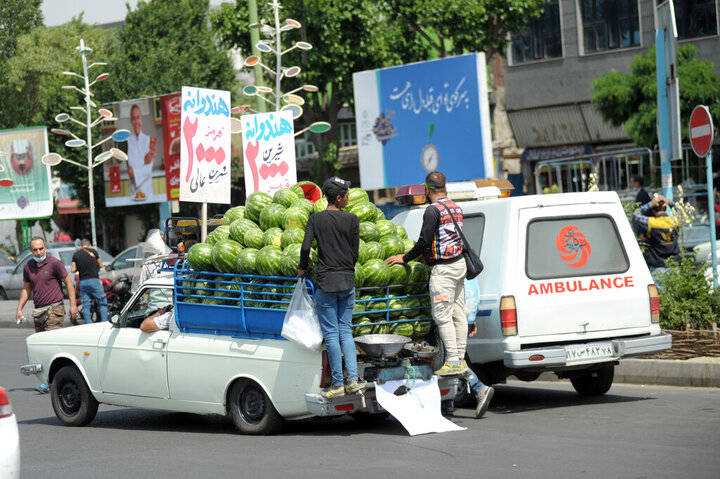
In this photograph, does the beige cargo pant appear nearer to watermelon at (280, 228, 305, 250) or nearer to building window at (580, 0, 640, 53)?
watermelon at (280, 228, 305, 250)

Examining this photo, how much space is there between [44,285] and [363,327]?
6.32m

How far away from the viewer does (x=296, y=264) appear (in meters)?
8.59

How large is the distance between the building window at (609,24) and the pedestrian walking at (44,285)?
88.5ft

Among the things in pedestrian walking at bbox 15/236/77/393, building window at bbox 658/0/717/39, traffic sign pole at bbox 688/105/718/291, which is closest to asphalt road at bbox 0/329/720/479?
traffic sign pole at bbox 688/105/718/291

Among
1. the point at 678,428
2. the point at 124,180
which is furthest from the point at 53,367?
the point at 124,180

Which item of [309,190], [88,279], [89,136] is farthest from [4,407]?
[89,136]

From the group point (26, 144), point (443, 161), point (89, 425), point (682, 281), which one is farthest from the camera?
point (26, 144)

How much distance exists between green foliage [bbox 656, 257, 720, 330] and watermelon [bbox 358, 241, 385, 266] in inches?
176

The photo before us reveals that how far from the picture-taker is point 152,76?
139 feet

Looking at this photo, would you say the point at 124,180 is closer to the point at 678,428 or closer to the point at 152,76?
the point at 152,76

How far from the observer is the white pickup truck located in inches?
332

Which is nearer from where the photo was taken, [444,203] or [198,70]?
[444,203]

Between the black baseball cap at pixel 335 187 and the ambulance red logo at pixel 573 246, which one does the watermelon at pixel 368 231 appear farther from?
the ambulance red logo at pixel 573 246

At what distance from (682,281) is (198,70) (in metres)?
33.7
